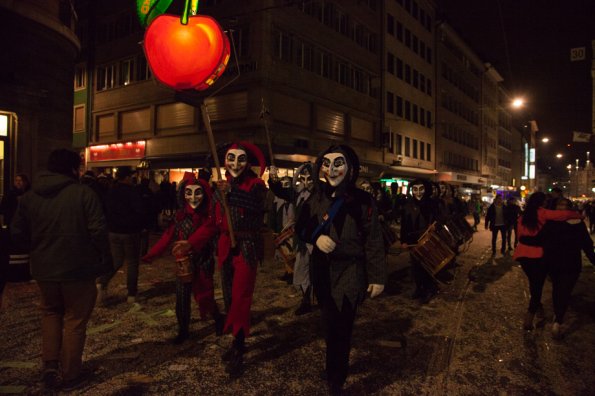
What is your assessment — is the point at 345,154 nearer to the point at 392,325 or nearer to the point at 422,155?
the point at 392,325

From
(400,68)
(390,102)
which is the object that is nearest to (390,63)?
(400,68)

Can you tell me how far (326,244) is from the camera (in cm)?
318

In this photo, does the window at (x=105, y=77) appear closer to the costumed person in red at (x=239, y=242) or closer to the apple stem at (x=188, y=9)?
the apple stem at (x=188, y=9)

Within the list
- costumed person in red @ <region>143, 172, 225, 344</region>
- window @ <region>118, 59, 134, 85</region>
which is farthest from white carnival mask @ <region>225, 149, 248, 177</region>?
window @ <region>118, 59, 134, 85</region>

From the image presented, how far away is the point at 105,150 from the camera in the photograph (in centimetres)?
2755

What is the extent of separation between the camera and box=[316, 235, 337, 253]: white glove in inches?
125

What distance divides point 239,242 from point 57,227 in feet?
5.32

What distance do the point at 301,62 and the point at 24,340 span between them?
68.4 ft

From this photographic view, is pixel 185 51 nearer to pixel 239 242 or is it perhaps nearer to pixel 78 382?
pixel 239 242

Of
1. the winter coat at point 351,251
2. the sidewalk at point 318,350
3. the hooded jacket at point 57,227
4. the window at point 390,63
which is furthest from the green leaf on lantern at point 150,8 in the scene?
the window at point 390,63

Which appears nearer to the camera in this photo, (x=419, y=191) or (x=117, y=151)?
(x=419, y=191)

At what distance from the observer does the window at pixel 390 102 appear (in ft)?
104

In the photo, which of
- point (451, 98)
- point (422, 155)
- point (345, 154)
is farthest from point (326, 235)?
point (451, 98)

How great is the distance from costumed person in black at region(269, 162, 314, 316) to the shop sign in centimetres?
1873
